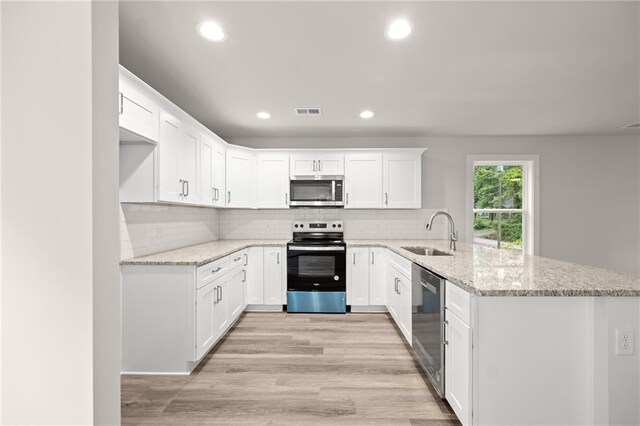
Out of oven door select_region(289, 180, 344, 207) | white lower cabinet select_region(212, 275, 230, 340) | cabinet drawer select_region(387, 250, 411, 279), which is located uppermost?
oven door select_region(289, 180, 344, 207)

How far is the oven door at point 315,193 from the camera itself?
4.36 metres

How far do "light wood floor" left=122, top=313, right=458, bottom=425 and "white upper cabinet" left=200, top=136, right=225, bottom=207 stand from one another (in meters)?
1.50

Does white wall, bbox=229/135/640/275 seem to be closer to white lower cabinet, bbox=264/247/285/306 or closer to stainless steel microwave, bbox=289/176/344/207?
stainless steel microwave, bbox=289/176/344/207

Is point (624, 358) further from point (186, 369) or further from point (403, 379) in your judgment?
point (186, 369)

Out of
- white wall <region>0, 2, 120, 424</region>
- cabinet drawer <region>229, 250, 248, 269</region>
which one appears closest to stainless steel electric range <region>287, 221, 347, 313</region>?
cabinet drawer <region>229, 250, 248, 269</region>

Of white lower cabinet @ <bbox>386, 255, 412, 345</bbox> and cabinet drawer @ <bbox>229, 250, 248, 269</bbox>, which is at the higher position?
cabinet drawer @ <bbox>229, 250, 248, 269</bbox>

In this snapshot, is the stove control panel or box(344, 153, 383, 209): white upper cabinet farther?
the stove control panel

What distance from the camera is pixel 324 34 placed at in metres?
2.00

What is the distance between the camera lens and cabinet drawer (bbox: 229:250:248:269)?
3.38 metres

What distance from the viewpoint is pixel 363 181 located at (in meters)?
4.41

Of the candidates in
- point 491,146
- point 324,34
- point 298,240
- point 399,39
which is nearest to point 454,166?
point 491,146

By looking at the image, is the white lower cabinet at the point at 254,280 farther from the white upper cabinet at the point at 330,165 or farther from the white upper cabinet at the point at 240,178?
the white upper cabinet at the point at 330,165

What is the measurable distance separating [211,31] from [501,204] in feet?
15.0

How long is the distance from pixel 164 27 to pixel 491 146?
173 inches
